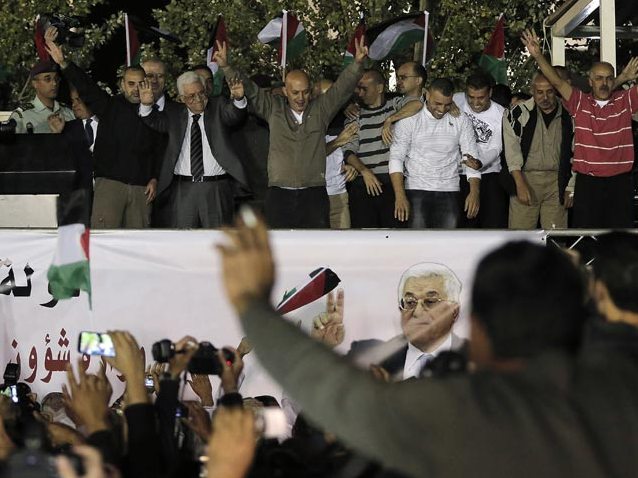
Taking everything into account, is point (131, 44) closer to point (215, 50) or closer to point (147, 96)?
point (215, 50)

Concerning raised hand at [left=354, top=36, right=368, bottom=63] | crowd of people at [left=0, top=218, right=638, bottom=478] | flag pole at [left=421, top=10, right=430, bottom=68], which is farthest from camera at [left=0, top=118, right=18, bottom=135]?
crowd of people at [left=0, top=218, right=638, bottom=478]

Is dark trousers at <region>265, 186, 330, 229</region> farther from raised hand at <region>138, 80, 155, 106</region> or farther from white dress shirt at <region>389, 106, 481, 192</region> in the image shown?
raised hand at <region>138, 80, 155, 106</region>

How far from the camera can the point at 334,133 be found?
9258mm

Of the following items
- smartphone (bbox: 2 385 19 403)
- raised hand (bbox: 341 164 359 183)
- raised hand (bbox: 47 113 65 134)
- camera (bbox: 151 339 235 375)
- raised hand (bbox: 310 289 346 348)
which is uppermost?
raised hand (bbox: 47 113 65 134)

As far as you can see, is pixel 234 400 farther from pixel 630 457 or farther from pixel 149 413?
pixel 630 457

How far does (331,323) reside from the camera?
7176 mm

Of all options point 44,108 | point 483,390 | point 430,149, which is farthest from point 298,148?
point 483,390

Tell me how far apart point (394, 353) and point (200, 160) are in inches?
124

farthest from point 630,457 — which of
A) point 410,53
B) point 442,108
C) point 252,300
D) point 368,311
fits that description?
point 410,53

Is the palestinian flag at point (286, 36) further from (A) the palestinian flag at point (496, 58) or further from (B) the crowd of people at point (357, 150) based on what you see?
(A) the palestinian flag at point (496, 58)

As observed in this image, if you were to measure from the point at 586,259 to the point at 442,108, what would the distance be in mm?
1950

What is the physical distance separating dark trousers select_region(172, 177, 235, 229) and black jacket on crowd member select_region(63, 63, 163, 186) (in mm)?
349

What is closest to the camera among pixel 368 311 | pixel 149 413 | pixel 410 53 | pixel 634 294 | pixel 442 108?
pixel 634 294

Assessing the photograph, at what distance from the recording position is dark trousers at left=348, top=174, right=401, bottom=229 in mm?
9148
